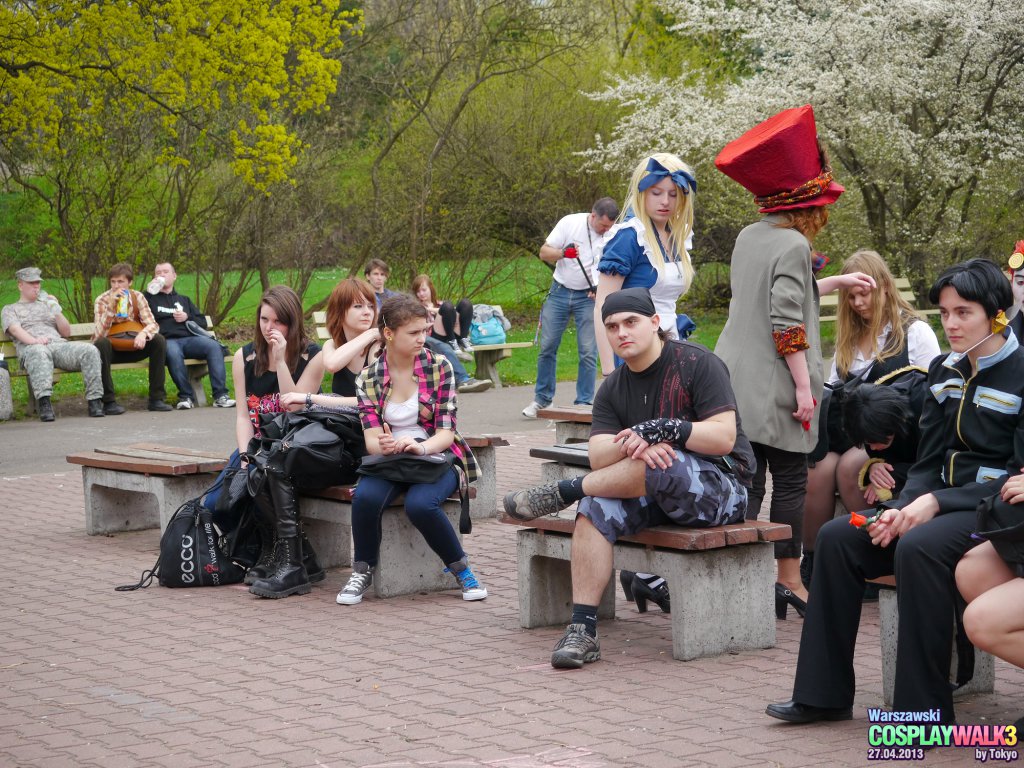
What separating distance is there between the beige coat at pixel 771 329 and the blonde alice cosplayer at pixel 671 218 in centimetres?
74

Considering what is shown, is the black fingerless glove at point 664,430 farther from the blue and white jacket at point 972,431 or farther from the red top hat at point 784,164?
the red top hat at point 784,164

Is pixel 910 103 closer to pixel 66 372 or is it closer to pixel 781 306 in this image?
pixel 66 372

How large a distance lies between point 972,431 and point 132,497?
19.4 ft

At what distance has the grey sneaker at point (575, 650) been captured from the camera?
5.34m

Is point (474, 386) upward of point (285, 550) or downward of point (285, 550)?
upward

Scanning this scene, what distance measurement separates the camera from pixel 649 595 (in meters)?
6.27

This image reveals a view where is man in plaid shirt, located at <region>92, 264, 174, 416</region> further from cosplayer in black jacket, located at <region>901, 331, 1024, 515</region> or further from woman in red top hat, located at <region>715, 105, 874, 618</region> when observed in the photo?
cosplayer in black jacket, located at <region>901, 331, 1024, 515</region>

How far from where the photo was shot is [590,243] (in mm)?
12367

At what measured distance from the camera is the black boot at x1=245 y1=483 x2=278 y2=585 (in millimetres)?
6852

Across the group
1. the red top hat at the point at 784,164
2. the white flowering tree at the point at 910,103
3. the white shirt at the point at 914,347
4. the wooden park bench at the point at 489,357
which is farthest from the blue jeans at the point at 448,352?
the red top hat at the point at 784,164

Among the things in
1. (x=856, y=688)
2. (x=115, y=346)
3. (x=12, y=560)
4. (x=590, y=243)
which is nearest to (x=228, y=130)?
(x=115, y=346)

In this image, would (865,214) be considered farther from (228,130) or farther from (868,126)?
(228,130)

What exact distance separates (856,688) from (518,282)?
1858 centimetres

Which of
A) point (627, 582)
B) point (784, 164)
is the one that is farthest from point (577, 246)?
point (784, 164)
